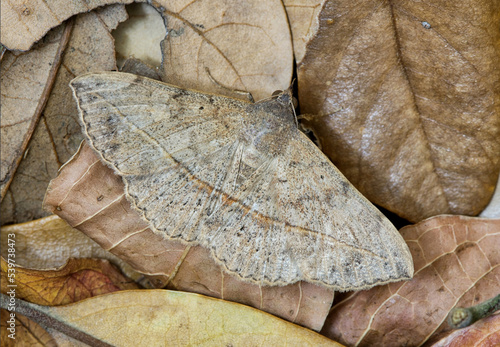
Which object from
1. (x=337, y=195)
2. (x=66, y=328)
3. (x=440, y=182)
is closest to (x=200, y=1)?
(x=337, y=195)

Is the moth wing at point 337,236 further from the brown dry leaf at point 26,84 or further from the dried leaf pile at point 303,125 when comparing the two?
the brown dry leaf at point 26,84

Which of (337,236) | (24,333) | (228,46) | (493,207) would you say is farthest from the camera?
(493,207)

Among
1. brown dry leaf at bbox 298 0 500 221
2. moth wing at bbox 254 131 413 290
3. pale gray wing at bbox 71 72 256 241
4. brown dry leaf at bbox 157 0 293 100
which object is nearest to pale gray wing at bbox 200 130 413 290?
moth wing at bbox 254 131 413 290

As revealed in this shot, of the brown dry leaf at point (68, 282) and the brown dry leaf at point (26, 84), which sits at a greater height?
the brown dry leaf at point (26, 84)

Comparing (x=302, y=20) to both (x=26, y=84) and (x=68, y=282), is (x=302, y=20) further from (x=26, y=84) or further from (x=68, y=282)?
(x=68, y=282)

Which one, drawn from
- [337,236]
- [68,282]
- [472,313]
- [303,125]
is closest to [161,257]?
[68,282]

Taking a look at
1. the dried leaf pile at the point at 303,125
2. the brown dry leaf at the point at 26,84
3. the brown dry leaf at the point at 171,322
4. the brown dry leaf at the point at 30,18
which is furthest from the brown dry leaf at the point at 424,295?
the brown dry leaf at the point at 30,18

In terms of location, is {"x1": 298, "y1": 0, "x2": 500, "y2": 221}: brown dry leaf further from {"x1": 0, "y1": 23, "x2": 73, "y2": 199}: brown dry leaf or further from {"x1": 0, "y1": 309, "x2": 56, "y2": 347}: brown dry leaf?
{"x1": 0, "y1": 309, "x2": 56, "y2": 347}: brown dry leaf
